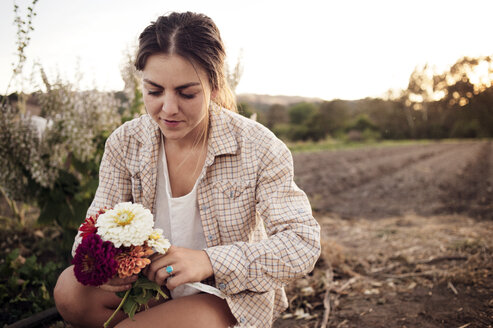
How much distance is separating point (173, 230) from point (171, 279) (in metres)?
0.42

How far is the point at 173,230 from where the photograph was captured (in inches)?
67.5

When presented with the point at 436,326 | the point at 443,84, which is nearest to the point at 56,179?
the point at 436,326

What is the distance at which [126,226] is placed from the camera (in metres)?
1.23

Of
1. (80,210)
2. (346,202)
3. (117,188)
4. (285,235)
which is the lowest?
(346,202)

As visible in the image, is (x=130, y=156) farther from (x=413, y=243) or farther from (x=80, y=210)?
(x=413, y=243)

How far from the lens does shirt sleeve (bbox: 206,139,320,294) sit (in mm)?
1447

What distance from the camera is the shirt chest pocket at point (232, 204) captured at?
1.68 meters

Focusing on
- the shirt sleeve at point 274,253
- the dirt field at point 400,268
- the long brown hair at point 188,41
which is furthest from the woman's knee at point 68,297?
the dirt field at point 400,268

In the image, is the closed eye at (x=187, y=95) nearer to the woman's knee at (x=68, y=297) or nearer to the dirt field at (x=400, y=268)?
the woman's knee at (x=68, y=297)

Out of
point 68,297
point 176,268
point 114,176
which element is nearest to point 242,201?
point 176,268

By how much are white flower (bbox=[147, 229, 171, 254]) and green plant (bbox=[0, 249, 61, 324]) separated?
4.91 feet

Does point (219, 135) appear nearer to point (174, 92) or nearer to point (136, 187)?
point (174, 92)

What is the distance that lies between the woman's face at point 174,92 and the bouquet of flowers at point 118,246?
1.52 ft

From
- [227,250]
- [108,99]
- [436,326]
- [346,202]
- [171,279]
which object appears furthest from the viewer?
[346,202]
